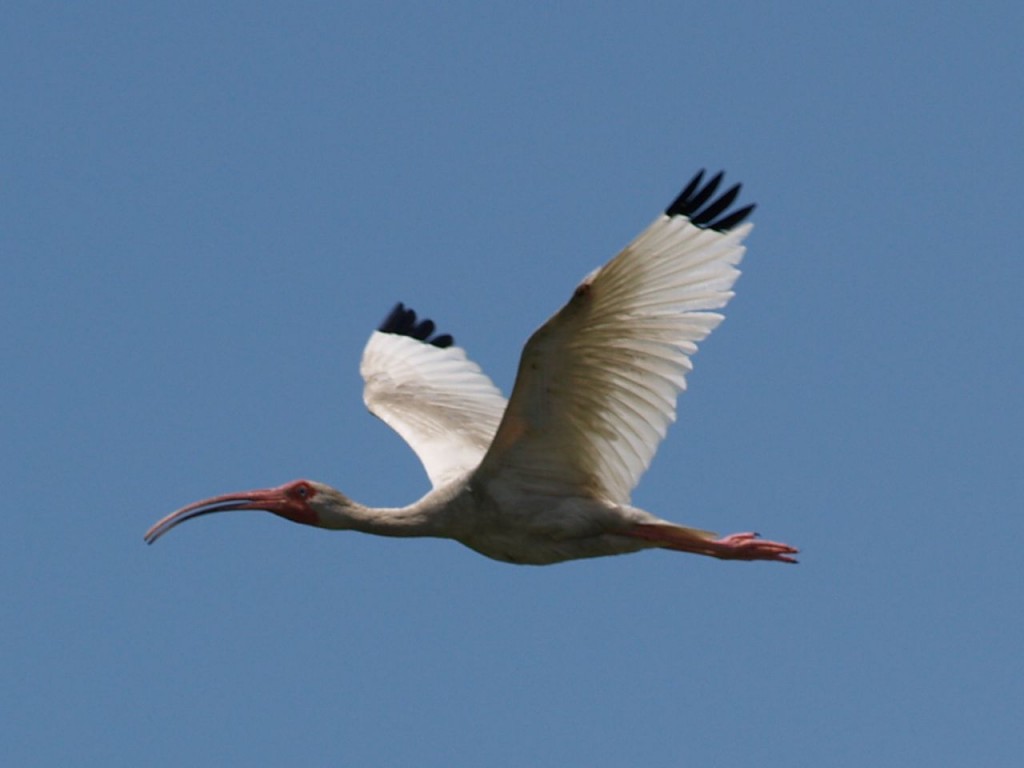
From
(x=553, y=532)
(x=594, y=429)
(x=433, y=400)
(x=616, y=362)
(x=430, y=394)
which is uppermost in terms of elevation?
(x=430, y=394)

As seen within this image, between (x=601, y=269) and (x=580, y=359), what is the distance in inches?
34.7

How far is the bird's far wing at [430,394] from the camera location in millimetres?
19953

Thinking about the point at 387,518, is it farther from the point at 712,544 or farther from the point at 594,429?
the point at 712,544

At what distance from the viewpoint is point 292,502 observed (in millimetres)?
Answer: 18078

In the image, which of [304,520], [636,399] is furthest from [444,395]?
[636,399]

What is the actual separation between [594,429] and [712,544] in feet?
5.07

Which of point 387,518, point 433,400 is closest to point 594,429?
point 387,518

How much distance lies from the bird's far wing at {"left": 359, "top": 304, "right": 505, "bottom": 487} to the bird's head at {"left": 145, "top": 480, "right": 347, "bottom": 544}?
4.30 feet

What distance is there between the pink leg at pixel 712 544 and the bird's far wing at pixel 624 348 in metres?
0.75

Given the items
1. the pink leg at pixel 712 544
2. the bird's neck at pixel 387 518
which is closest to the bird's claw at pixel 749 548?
the pink leg at pixel 712 544

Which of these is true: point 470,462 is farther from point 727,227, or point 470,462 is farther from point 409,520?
point 727,227

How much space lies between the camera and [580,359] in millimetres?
16250

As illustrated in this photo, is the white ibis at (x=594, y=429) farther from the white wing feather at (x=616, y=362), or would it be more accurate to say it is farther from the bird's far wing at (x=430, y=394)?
the bird's far wing at (x=430, y=394)

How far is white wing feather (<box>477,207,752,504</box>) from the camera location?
1603 cm
